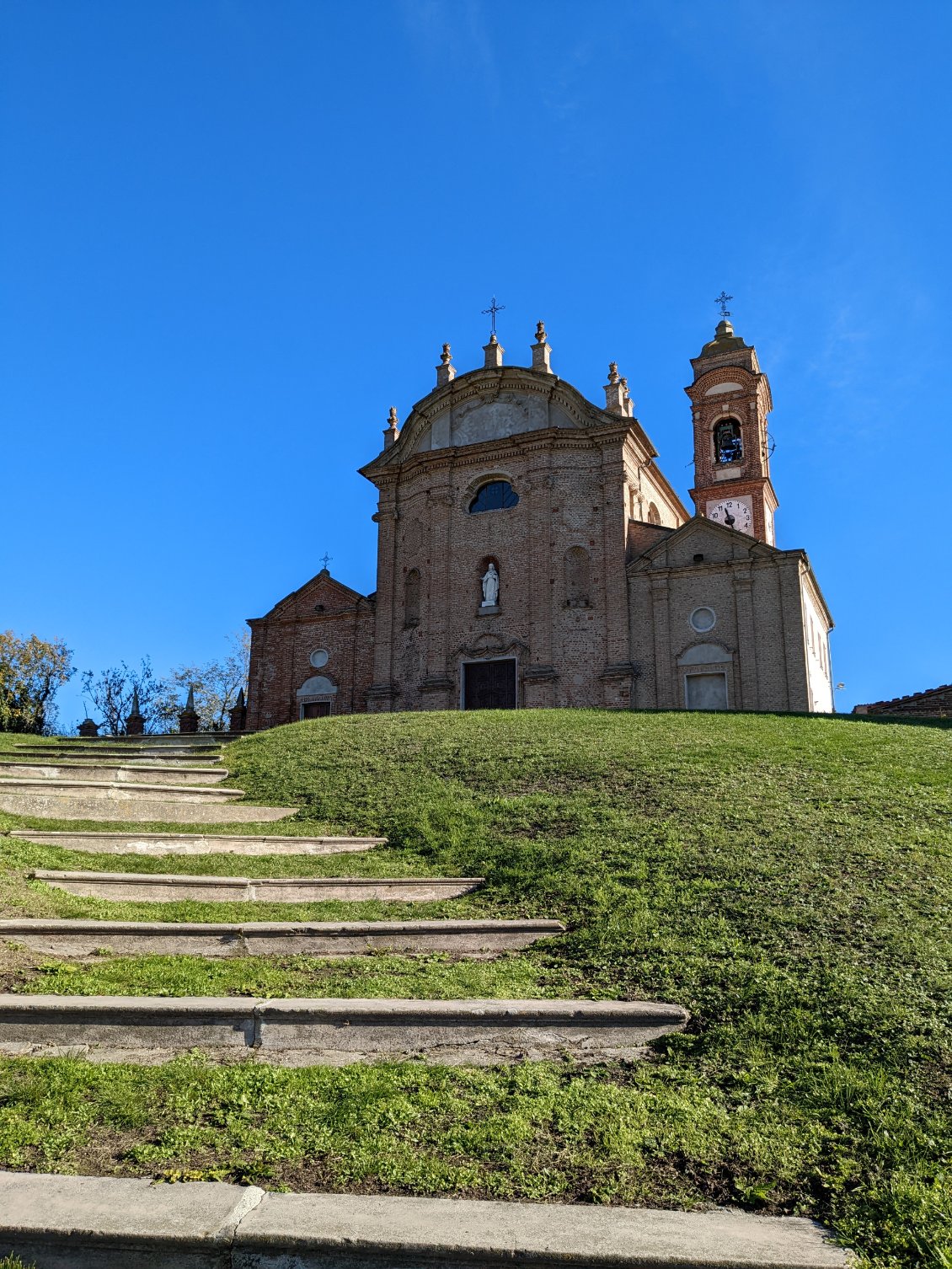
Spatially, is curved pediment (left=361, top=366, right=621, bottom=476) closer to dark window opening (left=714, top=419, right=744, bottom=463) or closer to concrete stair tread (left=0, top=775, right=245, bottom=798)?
dark window opening (left=714, top=419, right=744, bottom=463)

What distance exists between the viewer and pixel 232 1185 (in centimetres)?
364

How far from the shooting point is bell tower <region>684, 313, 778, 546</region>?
33719mm

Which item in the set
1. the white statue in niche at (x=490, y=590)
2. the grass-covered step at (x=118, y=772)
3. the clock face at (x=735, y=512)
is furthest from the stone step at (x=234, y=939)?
the clock face at (x=735, y=512)

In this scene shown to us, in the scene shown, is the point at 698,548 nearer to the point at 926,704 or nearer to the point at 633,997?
the point at 926,704

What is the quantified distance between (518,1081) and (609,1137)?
647mm

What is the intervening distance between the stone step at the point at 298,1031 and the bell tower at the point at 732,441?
99.4 feet

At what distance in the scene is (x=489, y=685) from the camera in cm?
2722

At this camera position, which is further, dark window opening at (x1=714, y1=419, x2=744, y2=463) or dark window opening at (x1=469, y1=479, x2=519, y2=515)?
dark window opening at (x1=714, y1=419, x2=744, y2=463)

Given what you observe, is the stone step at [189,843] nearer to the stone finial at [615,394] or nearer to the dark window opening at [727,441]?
the stone finial at [615,394]

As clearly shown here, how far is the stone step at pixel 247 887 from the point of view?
760cm

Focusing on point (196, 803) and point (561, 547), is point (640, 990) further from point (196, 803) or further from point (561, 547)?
point (561, 547)

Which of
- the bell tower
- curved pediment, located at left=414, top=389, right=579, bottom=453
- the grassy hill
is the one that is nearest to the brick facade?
the bell tower

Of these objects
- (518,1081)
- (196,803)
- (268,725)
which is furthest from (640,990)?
(268,725)

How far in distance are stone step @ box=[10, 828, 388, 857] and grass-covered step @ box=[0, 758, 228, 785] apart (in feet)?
10.3
